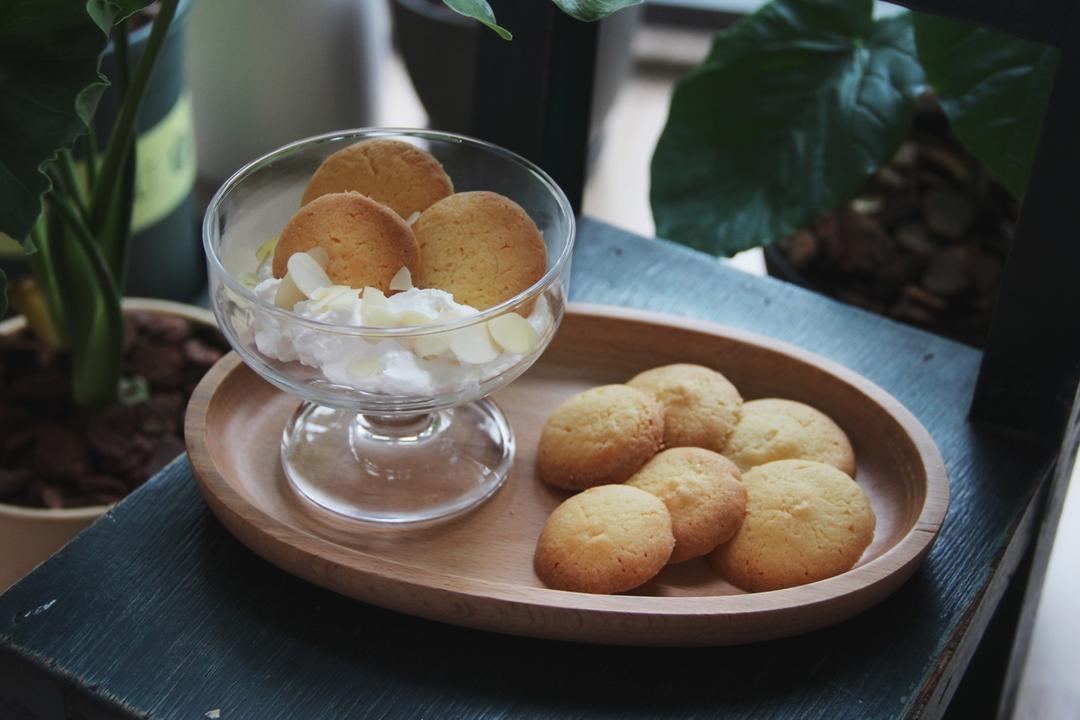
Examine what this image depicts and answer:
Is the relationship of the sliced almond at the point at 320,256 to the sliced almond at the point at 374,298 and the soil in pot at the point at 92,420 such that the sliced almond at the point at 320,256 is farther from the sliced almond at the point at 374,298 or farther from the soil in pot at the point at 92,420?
the soil in pot at the point at 92,420

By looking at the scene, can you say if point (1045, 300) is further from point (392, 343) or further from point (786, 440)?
point (392, 343)

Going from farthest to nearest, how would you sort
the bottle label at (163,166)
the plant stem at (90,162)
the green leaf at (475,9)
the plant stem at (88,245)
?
the bottle label at (163,166) → the plant stem at (90,162) → the plant stem at (88,245) → the green leaf at (475,9)

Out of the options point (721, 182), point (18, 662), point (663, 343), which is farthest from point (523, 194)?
point (18, 662)

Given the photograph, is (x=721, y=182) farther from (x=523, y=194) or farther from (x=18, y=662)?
(x=18, y=662)

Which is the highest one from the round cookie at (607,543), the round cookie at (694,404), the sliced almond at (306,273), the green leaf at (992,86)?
the green leaf at (992,86)

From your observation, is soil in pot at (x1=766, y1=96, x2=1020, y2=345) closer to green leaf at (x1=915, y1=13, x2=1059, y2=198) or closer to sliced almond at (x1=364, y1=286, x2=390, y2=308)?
green leaf at (x1=915, y1=13, x2=1059, y2=198)

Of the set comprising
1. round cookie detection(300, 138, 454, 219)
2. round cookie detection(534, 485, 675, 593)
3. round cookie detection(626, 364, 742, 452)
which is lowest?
round cookie detection(534, 485, 675, 593)

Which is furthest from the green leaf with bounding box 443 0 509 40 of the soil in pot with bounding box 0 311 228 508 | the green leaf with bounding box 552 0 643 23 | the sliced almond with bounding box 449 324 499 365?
the soil in pot with bounding box 0 311 228 508

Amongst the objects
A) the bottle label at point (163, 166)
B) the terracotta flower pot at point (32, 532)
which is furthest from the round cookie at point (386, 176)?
the bottle label at point (163, 166)
